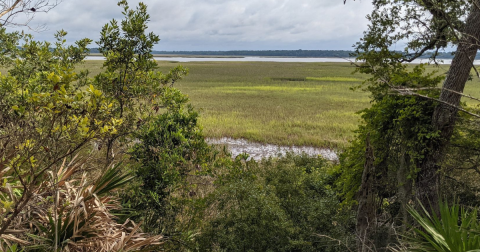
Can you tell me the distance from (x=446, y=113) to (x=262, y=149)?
9734 millimetres

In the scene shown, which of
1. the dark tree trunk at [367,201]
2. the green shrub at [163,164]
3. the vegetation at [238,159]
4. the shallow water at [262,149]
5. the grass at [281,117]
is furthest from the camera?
the grass at [281,117]

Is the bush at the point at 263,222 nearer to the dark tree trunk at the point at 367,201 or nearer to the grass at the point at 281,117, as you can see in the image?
the dark tree trunk at the point at 367,201

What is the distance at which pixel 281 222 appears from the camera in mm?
4621

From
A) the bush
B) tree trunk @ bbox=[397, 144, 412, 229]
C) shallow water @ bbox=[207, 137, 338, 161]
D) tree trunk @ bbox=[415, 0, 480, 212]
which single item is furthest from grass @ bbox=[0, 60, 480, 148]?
the bush

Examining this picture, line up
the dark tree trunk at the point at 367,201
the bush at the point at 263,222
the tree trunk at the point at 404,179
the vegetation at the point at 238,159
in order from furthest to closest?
the tree trunk at the point at 404,179, the dark tree trunk at the point at 367,201, the bush at the point at 263,222, the vegetation at the point at 238,159

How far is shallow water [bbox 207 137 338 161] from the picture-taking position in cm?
1337

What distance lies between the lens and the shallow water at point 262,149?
1337 cm

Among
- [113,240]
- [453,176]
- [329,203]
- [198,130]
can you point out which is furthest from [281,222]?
[453,176]

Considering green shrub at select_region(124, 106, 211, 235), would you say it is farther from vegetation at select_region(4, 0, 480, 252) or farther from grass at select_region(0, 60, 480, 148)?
grass at select_region(0, 60, 480, 148)

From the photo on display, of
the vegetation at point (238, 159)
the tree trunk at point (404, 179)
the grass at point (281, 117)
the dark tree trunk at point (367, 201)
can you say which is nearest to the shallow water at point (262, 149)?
the grass at point (281, 117)

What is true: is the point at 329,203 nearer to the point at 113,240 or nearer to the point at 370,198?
the point at 370,198

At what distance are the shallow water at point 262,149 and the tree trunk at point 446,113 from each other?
307 inches

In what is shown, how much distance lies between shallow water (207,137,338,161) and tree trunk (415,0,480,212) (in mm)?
7793

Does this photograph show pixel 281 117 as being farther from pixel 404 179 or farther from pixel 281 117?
pixel 404 179
